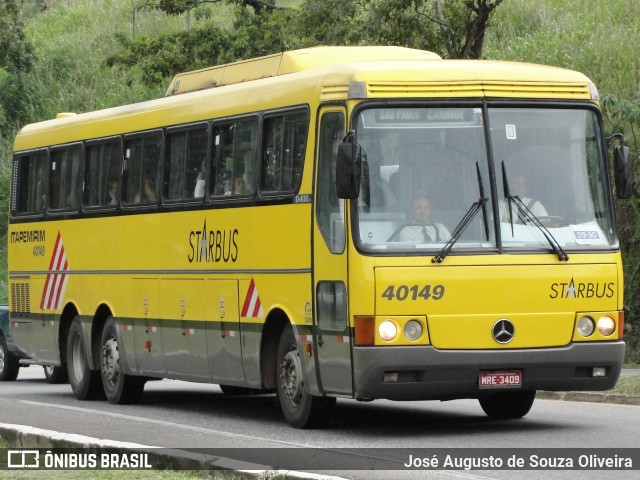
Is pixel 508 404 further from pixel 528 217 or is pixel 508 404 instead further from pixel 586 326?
pixel 528 217

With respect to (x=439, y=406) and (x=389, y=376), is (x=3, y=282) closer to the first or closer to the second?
(x=439, y=406)

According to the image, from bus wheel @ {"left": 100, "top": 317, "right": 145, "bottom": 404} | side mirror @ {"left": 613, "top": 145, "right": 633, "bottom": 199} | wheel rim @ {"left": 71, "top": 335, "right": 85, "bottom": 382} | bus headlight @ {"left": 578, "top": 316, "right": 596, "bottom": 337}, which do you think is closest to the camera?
bus headlight @ {"left": 578, "top": 316, "right": 596, "bottom": 337}

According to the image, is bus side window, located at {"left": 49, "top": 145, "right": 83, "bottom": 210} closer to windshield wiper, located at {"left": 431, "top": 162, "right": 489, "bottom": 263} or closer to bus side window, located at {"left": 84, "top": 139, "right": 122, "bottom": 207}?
bus side window, located at {"left": 84, "top": 139, "right": 122, "bottom": 207}

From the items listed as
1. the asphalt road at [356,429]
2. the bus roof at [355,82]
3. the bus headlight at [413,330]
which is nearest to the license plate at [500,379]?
the asphalt road at [356,429]

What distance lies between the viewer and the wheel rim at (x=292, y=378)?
47.6ft

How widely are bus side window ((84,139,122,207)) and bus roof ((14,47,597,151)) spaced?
0.83 meters

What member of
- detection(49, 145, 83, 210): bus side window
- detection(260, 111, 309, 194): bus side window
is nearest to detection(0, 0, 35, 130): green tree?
detection(49, 145, 83, 210): bus side window

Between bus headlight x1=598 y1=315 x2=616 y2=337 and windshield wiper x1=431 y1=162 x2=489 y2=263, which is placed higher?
windshield wiper x1=431 y1=162 x2=489 y2=263

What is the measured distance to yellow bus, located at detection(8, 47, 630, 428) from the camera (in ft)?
43.3

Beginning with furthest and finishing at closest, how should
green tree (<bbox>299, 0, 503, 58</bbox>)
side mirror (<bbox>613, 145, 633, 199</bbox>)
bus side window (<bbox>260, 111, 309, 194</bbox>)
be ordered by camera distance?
green tree (<bbox>299, 0, 503, 58</bbox>), bus side window (<bbox>260, 111, 309, 194</bbox>), side mirror (<bbox>613, 145, 633, 199</bbox>)

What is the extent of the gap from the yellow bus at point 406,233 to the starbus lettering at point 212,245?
0.04m

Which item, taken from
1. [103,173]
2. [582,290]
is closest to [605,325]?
[582,290]

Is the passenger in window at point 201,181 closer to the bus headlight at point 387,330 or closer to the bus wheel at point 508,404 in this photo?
the bus wheel at point 508,404

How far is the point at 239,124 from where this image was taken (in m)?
16.0
